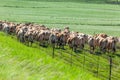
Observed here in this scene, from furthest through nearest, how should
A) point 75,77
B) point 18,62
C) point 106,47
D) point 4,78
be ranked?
point 106,47 < point 18,62 < point 4,78 < point 75,77

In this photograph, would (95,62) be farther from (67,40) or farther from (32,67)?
(32,67)

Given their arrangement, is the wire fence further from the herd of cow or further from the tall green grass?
the tall green grass

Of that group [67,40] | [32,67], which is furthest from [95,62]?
[32,67]

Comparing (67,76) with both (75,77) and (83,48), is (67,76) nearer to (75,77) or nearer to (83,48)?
(75,77)

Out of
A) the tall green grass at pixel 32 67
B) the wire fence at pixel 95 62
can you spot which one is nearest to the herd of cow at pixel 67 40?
the wire fence at pixel 95 62

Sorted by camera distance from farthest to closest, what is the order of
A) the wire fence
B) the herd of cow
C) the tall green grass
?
1. the herd of cow
2. the wire fence
3. the tall green grass

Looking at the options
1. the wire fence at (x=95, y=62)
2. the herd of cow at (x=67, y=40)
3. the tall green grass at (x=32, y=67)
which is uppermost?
the tall green grass at (x=32, y=67)

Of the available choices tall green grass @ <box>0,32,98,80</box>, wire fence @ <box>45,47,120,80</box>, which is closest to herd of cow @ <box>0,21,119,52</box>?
wire fence @ <box>45,47,120,80</box>

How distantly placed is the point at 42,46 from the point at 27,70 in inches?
1006

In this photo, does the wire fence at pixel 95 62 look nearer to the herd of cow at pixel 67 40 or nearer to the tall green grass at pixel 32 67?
the herd of cow at pixel 67 40

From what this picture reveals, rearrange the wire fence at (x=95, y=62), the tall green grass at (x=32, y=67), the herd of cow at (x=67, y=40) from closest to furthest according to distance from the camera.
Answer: the tall green grass at (x=32, y=67) < the wire fence at (x=95, y=62) < the herd of cow at (x=67, y=40)

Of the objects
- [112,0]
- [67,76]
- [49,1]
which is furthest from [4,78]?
[112,0]

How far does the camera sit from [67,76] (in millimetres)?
6059

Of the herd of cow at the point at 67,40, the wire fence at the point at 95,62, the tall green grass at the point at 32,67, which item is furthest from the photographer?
the herd of cow at the point at 67,40
